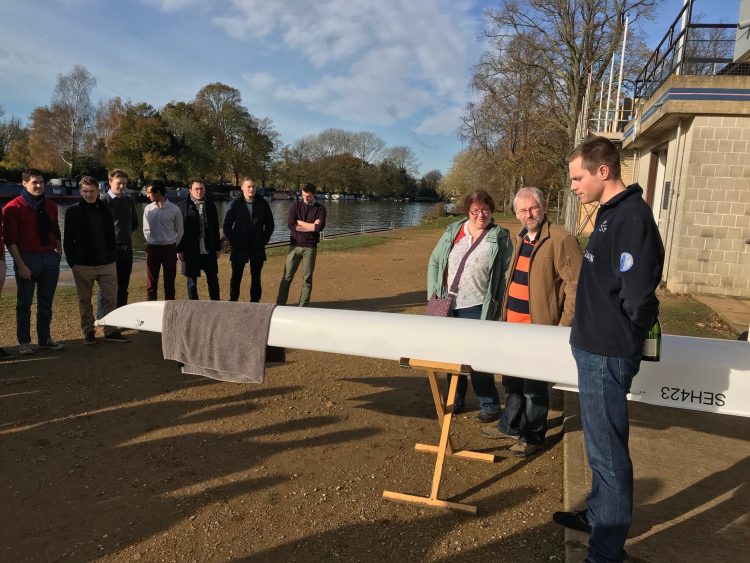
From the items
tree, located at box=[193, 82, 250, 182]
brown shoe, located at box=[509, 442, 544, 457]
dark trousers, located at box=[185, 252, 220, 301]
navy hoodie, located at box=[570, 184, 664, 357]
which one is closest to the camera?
navy hoodie, located at box=[570, 184, 664, 357]

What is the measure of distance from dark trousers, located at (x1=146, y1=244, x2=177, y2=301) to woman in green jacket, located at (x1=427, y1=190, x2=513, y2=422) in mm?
3883

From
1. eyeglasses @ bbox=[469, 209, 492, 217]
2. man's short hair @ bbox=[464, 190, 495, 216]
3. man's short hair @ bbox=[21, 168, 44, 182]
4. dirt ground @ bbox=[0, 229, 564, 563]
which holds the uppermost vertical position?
man's short hair @ bbox=[21, 168, 44, 182]

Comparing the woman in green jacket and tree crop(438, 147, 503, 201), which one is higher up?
tree crop(438, 147, 503, 201)

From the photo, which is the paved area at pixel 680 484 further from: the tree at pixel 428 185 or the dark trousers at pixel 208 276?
the tree at pixel 428 185

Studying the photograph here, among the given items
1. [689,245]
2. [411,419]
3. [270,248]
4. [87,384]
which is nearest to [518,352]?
[411,419]

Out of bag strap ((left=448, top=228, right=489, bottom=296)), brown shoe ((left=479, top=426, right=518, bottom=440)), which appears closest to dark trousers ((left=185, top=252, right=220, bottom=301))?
bag strap ((left=448, top=228, right=489, bottom=296))

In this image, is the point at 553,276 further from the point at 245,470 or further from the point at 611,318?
the point at 245,470

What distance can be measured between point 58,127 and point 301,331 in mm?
67804

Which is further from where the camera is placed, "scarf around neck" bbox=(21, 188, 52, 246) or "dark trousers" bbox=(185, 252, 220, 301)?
"dark trousers" bbox=(185, 252, 220, 301)

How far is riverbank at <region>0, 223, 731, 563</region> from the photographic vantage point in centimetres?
266

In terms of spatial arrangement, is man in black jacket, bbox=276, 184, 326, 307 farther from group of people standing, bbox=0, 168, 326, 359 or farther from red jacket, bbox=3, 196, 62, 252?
red jacket, bbox=3, 196, 62, 252

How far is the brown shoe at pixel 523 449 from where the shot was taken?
142 inches

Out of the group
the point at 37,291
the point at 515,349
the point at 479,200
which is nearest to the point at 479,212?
the point at 479,200

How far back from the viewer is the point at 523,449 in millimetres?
3619
